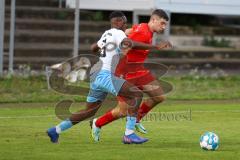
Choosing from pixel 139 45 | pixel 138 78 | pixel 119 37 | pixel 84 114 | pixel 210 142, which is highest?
pixel 119 37

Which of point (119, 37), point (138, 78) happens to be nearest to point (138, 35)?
point (138, 78)

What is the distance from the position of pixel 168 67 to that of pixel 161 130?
11.4 metres

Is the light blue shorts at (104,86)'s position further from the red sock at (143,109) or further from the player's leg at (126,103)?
the red sock at (143,109)

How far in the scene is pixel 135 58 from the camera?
1366cm

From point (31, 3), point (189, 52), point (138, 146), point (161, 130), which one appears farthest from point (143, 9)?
point (138, 146)

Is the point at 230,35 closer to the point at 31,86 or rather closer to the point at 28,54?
the point at 28,54

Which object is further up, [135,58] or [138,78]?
[135,58]

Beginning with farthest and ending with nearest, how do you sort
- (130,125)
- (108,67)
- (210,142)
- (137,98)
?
(137,98) → (130,125) → (108,67) → (210,142)

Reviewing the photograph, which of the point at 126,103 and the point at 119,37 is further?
the point at 126,103

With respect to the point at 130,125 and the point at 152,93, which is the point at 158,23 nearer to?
the point at 152,93

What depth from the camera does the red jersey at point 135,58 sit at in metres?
13.5

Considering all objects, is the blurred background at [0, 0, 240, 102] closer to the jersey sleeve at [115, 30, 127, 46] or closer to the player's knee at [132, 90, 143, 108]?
the player's knee at [132, 90, 143, 108]

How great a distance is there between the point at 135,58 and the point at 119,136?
4.40ft

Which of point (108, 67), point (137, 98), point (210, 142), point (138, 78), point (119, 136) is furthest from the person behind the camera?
point (119, 136)
